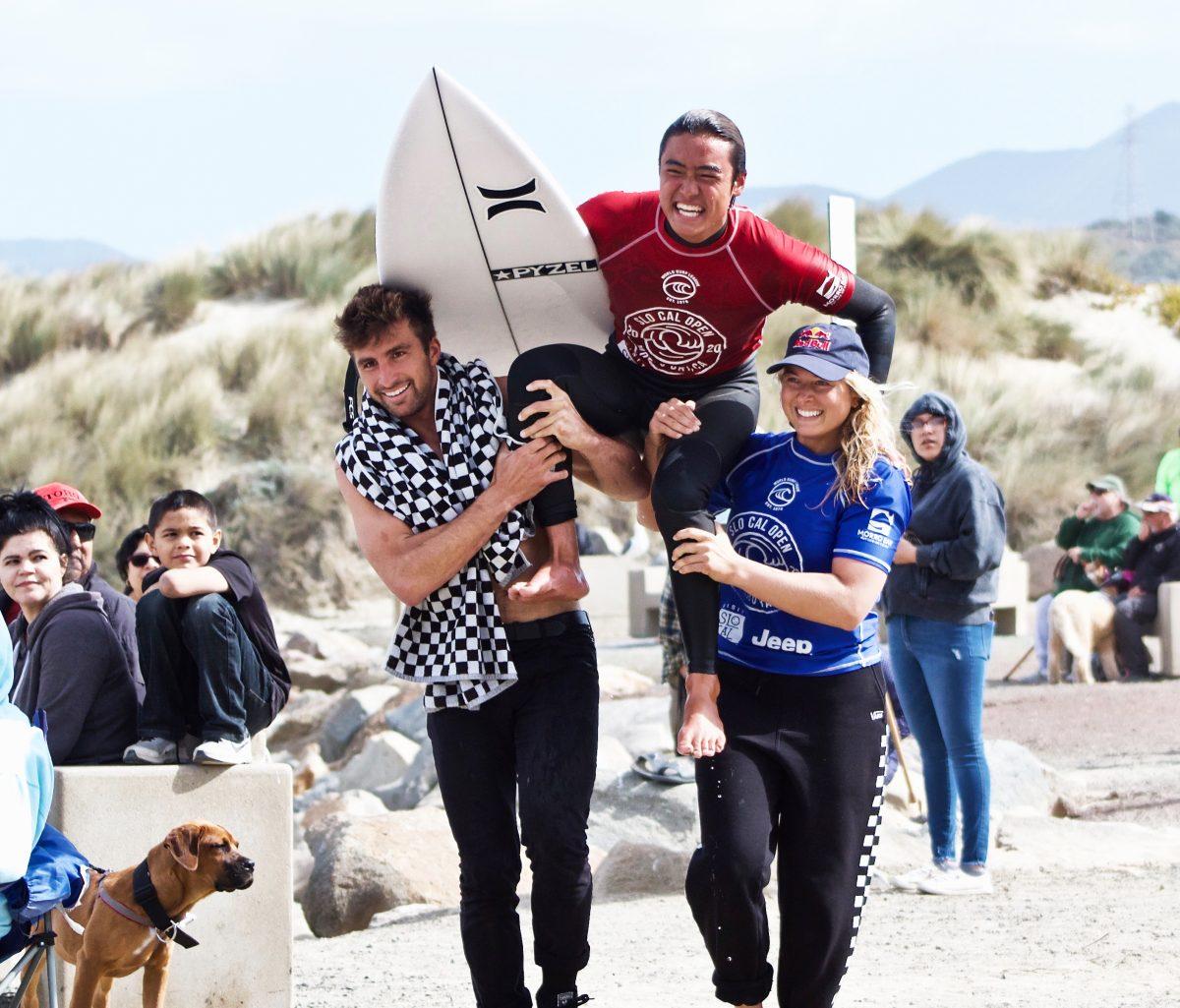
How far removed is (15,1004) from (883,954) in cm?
318

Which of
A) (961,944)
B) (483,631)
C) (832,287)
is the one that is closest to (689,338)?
(832,287)

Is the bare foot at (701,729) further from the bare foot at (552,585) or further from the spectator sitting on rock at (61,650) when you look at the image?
the spectator sitting on rock at (61,650)

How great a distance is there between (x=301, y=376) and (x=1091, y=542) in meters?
12.4

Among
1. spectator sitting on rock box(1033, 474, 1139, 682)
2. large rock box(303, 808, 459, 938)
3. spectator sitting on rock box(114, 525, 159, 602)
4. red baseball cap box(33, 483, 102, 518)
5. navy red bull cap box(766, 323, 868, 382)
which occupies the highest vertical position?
navy red bull cap box(766, 323, 868, 382)

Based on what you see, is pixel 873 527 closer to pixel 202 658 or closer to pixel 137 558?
pixel 202 658

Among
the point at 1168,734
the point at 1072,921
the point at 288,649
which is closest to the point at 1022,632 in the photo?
the point at 1168,734

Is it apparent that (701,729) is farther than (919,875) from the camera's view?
No

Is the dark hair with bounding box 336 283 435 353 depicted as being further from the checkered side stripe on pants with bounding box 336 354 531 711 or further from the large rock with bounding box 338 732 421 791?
the large rock with bounding box 338 732 421 791

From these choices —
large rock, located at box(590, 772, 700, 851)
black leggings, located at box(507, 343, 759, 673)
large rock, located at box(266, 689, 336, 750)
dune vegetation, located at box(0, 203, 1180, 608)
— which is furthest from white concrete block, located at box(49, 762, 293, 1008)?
dune vegetation, located at box(0, 203, 1180, 608)

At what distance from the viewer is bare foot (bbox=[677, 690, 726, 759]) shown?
371 cm

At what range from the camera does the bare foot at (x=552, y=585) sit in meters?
3.91

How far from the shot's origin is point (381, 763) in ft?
34.9

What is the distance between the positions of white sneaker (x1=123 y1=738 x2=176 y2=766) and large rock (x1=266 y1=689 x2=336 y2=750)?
7902 mm

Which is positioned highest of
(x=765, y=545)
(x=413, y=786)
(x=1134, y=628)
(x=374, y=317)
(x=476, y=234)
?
(x=476, y=234)
